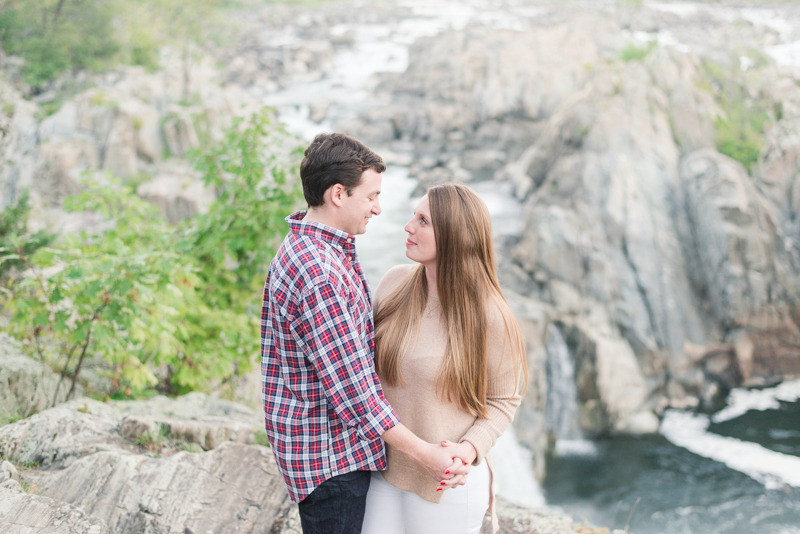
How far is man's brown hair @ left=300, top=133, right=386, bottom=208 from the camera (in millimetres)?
2123

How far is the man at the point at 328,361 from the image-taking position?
80.2 inches

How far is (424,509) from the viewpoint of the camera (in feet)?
7.69

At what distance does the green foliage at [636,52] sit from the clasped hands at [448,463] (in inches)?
838

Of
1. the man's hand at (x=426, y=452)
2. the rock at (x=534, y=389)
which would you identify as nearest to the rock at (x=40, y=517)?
the man's hand at (x=426, y=452)

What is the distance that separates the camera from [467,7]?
2062 inches

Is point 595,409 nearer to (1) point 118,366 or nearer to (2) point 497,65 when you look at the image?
(1) point 118,366

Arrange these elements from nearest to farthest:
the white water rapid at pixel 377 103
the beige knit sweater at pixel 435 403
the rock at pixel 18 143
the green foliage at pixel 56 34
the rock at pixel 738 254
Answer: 1. the beige knit sweater at pixel 435 403
2. the white water rapid at pixel 377 103
3. the rock at pixel 18 143
4. the rock at pixel 738 254
5. the green foliage at pixel 56 34

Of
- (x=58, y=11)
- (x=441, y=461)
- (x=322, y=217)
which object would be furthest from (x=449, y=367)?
(x=58, y=11)

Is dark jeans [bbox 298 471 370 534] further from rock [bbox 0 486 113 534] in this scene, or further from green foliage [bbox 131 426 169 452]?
green foliage [bbox 131 426 169 452]

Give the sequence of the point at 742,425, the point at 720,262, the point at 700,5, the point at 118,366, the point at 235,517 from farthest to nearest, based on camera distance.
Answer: the point at 700,5 → the point at 720,262 → the point at 742,425 → the point at 118,366 → the point at 235,517

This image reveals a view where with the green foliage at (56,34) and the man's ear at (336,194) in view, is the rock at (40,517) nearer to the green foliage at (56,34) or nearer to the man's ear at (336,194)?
the man's ear at (336,194)

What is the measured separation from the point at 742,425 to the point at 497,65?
22.3m

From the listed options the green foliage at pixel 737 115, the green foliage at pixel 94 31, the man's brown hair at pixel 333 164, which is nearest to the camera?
the man's brown hair at pixel 333 164

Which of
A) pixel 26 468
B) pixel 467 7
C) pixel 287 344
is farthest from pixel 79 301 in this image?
pixel 467 7
